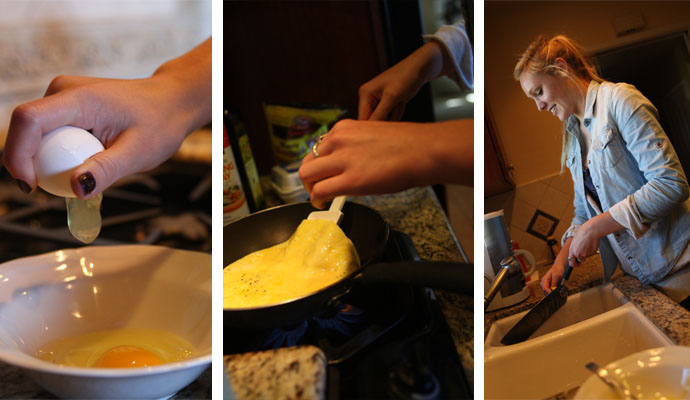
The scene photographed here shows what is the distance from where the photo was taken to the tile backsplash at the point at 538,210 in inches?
17.5

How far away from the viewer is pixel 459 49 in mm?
504

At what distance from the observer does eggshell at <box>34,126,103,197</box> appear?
46 cm

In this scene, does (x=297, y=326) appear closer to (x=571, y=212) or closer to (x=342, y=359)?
(x=342, y=359)

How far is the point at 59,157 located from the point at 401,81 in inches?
13.7

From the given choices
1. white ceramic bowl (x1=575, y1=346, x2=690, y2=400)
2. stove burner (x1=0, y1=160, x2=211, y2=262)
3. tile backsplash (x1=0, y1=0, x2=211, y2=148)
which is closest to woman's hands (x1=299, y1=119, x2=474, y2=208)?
white ceramic bowl (x1=575, y1=346, x2=690, y2=400)

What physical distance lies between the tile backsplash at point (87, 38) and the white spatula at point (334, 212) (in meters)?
0.73

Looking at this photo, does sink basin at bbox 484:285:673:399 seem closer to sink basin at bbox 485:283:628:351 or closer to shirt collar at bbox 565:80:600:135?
sink basin at bbox 485:283:628:351

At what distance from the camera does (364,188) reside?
497mm

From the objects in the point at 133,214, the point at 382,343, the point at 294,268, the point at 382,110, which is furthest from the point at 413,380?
the point at 133,214

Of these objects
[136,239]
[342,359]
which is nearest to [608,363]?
[342,359]

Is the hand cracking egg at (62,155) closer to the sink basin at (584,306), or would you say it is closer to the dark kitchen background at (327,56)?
the dark kitchen background at (327,56)

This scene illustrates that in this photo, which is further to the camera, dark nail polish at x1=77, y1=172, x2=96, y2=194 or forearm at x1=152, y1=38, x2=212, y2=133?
forearm at x1=152, y1=38, x2=212, y2=133

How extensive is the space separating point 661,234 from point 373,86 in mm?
314

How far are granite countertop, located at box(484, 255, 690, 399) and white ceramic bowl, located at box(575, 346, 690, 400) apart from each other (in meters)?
0.02
